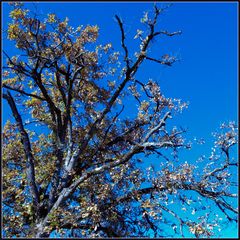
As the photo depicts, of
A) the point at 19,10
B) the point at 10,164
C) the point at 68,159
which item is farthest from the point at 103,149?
the point at 19,10

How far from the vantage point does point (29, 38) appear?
55.9ft

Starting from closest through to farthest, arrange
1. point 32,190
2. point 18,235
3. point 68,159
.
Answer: point 18,235 < point 32,190 < point 68,159

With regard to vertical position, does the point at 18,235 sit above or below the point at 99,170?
below

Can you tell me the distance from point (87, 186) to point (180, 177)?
3.63 meters

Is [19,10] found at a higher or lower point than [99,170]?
higher

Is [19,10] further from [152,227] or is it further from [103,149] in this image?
[152,227]

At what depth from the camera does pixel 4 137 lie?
18266 millimetres

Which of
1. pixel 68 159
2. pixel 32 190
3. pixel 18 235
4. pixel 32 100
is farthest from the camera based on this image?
pixel 32 100

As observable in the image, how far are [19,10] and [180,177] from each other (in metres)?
9.09

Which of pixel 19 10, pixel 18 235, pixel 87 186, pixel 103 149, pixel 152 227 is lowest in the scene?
pixel 18 235

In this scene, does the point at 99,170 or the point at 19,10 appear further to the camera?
the point at 19,10

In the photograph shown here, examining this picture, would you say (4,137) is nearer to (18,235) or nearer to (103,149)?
(103,149)

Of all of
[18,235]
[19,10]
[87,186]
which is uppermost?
[19,10]

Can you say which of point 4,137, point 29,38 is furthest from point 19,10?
point 4,137
